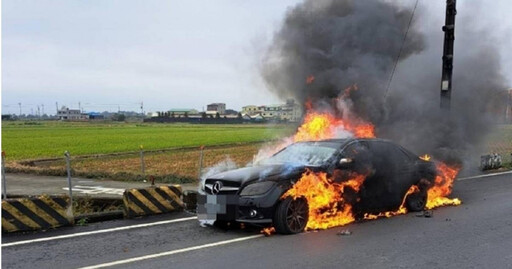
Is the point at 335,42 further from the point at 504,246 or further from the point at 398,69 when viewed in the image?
the point at 504,246

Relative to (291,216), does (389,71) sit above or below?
above

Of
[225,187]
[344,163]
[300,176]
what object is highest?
[344,163]

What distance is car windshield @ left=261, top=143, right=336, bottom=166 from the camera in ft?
25.9

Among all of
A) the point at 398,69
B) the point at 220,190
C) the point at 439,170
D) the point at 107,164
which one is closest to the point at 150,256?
the point at 220,190

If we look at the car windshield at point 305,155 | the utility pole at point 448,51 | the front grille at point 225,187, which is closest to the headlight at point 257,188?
the front grille at point 225,187

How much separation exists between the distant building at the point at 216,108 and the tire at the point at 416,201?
7514cm

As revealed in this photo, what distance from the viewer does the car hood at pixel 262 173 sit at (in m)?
7.16

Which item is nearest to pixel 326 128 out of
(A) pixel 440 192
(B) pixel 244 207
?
(A) pixel 440 192

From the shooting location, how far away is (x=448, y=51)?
13180 millimetres

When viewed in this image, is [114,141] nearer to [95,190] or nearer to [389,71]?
[95,190]

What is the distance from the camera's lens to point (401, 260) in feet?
18.6

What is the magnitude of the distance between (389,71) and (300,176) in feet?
26.7

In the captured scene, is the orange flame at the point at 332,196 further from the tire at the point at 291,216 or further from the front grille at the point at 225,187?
the front grille at the point at 225,187

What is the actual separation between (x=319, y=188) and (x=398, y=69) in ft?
28.1
